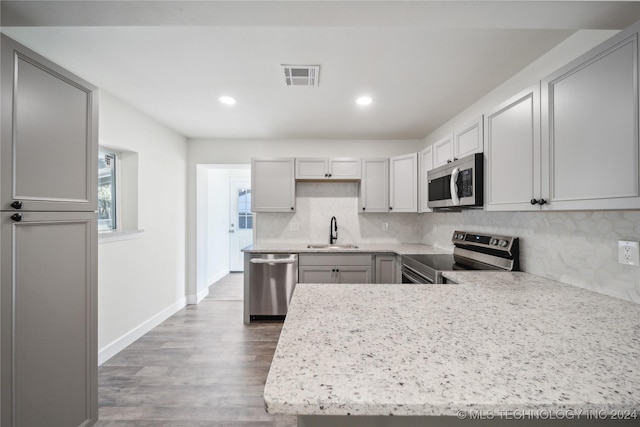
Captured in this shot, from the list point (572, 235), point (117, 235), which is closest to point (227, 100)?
point (117, 235)

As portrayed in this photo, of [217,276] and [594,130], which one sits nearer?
[594,130]

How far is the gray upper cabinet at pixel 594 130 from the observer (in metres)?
1.02

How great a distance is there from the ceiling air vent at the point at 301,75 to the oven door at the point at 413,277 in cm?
184

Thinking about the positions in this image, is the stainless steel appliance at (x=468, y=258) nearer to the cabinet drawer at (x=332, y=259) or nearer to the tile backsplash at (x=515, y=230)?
the tile backsplash at (x=515, y=230)

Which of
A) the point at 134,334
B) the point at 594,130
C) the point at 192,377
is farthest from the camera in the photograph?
the point at 134,334

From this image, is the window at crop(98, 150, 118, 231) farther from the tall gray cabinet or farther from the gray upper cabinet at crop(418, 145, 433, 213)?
the gray upper cabinet at crop(418, 145, 433, 213)

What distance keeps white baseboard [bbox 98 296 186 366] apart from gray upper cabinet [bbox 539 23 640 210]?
3543mm

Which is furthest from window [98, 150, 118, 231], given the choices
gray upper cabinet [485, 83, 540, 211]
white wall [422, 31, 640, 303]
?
white wall [422, 31, 640, 303]

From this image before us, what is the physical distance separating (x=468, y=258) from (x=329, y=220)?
194 centimetres

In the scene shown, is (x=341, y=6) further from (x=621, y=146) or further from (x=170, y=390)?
(x=170, y=390)

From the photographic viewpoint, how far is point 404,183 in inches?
138

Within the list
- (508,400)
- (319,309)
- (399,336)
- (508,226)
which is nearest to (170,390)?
(319,309)

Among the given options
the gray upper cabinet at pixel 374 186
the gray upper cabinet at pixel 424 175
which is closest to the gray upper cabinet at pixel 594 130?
the gray upper cabinet at pixel 424 175

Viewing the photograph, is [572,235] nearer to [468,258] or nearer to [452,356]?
[468,258]
